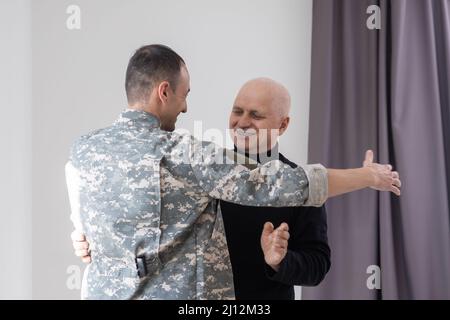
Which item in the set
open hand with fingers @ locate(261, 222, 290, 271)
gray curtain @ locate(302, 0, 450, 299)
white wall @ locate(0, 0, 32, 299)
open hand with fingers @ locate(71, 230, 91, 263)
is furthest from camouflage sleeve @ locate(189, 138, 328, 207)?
white wall @ locate(0, 0, 32, 299)

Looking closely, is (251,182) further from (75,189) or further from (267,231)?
(75,189)

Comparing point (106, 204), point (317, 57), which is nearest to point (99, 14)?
point (317, 57)

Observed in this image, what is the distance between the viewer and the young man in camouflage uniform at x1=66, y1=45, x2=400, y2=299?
1.20m

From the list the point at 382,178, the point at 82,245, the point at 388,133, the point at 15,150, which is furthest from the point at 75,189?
the point at 388,133

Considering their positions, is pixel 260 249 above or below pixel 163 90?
below

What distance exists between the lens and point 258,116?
166 cm

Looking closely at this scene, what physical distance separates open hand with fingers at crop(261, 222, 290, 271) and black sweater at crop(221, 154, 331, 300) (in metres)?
0.09

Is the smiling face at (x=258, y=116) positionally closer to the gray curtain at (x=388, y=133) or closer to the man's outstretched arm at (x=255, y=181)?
the man's outstretched arm at (x=255, y=181)

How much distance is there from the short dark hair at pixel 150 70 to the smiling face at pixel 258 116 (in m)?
0.41

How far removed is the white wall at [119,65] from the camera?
2.40m

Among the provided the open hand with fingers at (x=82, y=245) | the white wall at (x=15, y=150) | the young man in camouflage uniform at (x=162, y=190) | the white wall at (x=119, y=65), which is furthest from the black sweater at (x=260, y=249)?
the white wall at (x=15, y=150)

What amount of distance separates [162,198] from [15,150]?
135cm

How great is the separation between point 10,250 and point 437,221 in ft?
6.23
